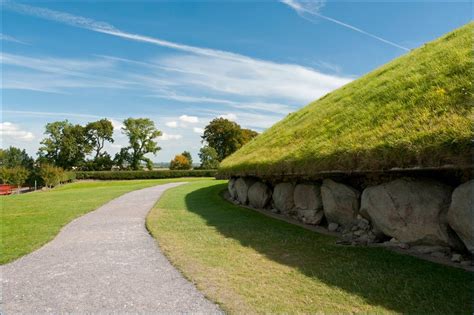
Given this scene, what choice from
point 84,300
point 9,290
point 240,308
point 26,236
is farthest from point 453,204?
point 26,236

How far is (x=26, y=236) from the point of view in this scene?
8578 millimetres

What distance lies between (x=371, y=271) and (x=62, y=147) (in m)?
70.0

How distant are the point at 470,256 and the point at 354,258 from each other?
168 centimetres

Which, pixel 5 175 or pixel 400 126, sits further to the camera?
pixel 5 175

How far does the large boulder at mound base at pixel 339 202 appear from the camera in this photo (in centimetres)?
699

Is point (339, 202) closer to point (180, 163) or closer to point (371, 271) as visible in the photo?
point (371, 271)

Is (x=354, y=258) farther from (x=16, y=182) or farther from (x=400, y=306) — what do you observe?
(x=16, y=182)

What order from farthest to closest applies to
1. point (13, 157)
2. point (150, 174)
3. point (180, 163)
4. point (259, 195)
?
1. point (13, 157)
2. point (180, 163)
3. point (150, 174)
4. point (259, 195)

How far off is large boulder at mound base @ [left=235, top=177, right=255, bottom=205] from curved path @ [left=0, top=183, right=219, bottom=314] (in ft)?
16.4

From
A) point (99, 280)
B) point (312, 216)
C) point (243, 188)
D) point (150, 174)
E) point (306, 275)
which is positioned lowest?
point (99, 280)

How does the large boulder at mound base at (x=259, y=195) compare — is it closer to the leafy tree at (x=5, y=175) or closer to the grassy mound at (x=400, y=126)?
the grassy mound at (x=400, y=126)

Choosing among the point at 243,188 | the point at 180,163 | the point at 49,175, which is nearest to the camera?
the point at 243,188

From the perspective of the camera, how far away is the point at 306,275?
198 inches

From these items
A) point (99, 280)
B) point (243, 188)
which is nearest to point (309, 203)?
point (243, 188)
